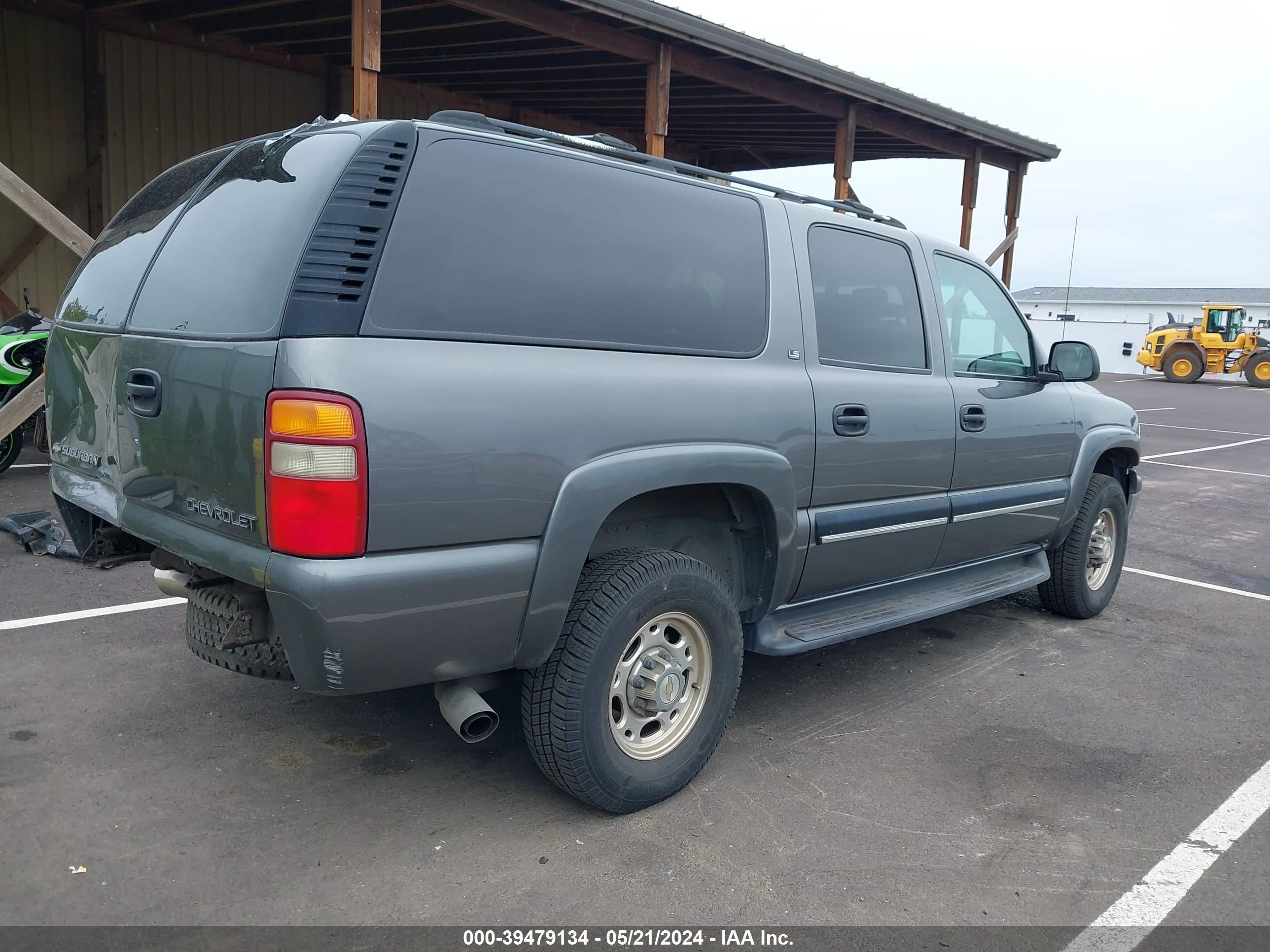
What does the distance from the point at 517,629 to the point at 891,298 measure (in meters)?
2.24

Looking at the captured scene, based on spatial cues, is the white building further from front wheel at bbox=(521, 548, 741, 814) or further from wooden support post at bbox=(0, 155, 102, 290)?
front wheel at bbox=(521, 548, 741, 814)

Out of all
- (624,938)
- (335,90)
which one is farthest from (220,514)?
(335,90)

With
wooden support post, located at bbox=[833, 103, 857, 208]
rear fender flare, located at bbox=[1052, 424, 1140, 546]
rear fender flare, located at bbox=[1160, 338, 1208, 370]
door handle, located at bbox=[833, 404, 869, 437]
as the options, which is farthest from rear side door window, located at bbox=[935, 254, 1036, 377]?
rear fender flare, located at bbox=[1160, 338, 1208, 370]

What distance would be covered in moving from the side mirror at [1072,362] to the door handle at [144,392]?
3.88m

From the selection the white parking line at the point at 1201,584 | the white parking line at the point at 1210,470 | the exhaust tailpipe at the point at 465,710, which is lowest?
the white parking line at the point at 1201,584

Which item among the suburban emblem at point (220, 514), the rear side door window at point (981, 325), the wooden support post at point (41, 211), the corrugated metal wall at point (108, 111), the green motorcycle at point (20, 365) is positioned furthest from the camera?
the corrugated metal wall at point (108, 111)

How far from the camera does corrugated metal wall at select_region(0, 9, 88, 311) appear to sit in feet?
36.3

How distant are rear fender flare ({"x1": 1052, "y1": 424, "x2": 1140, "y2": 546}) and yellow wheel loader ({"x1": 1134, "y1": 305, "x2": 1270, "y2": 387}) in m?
32.3

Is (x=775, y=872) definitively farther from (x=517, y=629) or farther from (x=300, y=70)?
(x=300, y=70)

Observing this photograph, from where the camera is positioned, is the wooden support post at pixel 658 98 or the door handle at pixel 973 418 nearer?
the door handle at pixel 973 418

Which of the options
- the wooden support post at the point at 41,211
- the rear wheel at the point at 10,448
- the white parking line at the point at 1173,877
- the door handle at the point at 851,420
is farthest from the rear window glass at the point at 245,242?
the rear wheel at the point at 10,448

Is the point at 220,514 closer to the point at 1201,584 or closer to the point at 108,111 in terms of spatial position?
the point at 1201,584

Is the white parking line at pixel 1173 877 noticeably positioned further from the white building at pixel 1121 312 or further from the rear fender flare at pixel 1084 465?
the white building at pixel 1121 312

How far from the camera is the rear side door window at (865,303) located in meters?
3.74
